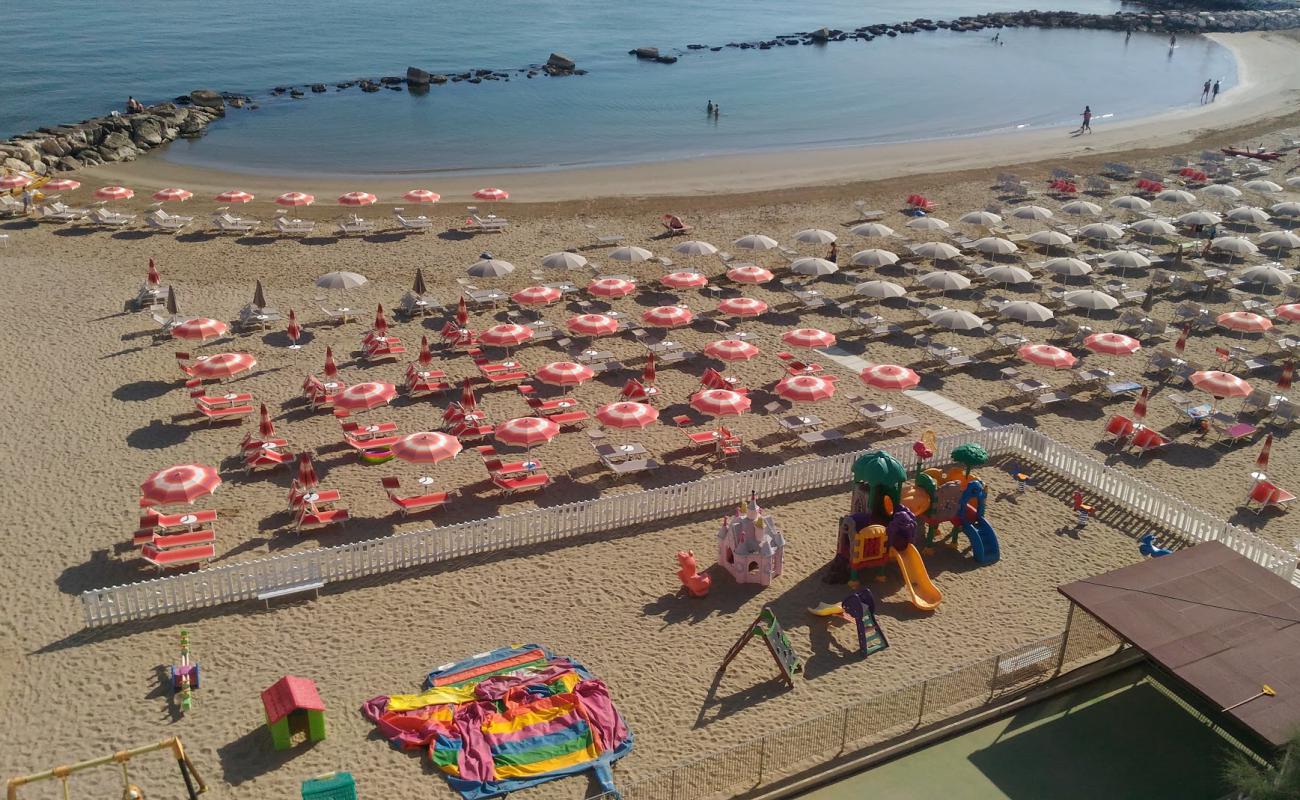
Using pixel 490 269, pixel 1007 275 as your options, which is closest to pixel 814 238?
pixel 1007 275

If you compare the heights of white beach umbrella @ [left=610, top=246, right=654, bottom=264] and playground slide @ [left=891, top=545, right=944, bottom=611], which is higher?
white beach umbrella @ [left=610, top=246, right=654, bottom=264]

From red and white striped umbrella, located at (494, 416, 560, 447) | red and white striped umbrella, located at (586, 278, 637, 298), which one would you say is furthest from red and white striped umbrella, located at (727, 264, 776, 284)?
red and white striped umbrella, located at (494, 416, 560, 447)

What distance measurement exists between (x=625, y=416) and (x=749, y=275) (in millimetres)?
10501

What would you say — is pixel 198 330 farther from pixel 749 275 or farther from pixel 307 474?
pixel 749 275

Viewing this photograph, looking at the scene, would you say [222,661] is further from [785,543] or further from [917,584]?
[917,584]

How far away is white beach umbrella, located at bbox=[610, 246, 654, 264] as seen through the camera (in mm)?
31359

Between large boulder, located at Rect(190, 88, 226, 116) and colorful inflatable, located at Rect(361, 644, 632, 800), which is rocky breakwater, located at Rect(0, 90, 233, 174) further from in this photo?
colorful inflatable, located at Rect(361, 644, 632, 800)

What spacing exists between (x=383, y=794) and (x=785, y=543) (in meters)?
8.45

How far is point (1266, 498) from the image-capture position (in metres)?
19.2

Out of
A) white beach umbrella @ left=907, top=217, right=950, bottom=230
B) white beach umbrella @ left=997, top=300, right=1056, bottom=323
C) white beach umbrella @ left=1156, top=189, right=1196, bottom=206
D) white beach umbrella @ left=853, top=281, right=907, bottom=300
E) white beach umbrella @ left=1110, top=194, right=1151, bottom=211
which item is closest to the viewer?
white beach umbrella @ left=997, top=300, right=1056, bottom=323

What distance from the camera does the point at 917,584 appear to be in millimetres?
16453

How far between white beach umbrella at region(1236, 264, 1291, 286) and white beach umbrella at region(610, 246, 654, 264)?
18.0 m

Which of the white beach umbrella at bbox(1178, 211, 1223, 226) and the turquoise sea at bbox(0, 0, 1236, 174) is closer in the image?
the white beach umbrella at bbox(1178, 211, 1223, 226)

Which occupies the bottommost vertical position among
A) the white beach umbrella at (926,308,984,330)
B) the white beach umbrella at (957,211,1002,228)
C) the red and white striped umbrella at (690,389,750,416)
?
the red and white striped umbrella at (690,389,750,416)
